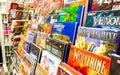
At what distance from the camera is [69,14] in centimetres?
99

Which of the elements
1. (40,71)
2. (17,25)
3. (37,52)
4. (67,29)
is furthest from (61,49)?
(17,25)

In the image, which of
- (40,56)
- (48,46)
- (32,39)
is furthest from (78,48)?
(32,39)

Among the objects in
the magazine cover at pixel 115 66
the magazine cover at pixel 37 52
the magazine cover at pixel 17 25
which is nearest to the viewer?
the magazine cover at pixel 115 66

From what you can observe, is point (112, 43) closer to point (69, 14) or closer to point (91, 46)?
point (91, 46)

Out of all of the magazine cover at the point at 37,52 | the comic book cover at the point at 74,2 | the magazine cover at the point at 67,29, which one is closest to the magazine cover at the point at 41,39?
the magazine cover at the point at 37,52

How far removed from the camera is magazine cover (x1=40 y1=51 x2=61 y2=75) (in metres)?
0.89

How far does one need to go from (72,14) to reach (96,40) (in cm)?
30

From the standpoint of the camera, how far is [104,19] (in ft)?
2.38

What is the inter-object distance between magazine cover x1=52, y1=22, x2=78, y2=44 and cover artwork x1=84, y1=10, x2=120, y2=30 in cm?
8

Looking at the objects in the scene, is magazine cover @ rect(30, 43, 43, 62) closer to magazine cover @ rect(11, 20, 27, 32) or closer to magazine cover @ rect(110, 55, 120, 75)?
magazine cover @ rect(110, 55, 120, 75)

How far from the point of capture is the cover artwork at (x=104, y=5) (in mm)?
694

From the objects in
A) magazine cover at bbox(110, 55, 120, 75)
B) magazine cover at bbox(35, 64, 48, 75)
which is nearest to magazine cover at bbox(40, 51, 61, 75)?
magazine cover at bbox(35, 64, 48, 75)

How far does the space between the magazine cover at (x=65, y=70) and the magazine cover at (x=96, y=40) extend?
0.10m

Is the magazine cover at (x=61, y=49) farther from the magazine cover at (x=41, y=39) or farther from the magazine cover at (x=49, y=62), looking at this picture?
the magazine cover at (x=41, y=39)
